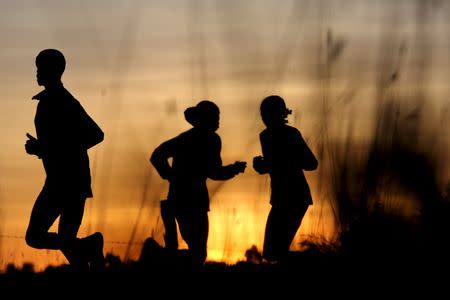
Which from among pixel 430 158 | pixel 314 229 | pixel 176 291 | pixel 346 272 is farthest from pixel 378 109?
pixel 176 291

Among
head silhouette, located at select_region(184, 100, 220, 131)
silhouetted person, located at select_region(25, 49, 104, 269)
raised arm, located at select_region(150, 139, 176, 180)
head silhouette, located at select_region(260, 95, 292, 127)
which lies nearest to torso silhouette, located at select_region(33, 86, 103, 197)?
silhouetted person, located at select_region(25, 49, 104, 269)

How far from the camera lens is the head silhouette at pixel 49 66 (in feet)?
32.0

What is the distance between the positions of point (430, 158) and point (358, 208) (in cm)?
172

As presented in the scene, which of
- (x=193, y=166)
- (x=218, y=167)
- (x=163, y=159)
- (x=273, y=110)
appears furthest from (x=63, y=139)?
(x=273, y=110)

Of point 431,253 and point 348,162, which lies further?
point 348,162

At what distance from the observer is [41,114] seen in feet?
31.8

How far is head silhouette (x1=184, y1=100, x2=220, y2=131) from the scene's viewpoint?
35.2 ft

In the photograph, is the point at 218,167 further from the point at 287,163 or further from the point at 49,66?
the point at 49,66

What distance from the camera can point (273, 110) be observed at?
1083 centimetres

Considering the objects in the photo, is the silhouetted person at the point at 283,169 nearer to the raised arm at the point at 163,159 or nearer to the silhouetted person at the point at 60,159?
the raised arm at the point at 163,159

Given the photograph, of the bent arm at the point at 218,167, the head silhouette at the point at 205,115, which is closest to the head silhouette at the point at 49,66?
the head silhouette at the point at 205,115

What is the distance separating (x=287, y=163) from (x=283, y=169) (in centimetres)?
6

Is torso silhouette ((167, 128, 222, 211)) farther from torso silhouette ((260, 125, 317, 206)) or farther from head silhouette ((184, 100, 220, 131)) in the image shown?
torso silhouette ((260, 125, 317, 206))

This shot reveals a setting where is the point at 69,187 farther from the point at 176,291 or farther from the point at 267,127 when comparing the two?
the point at 267,127
